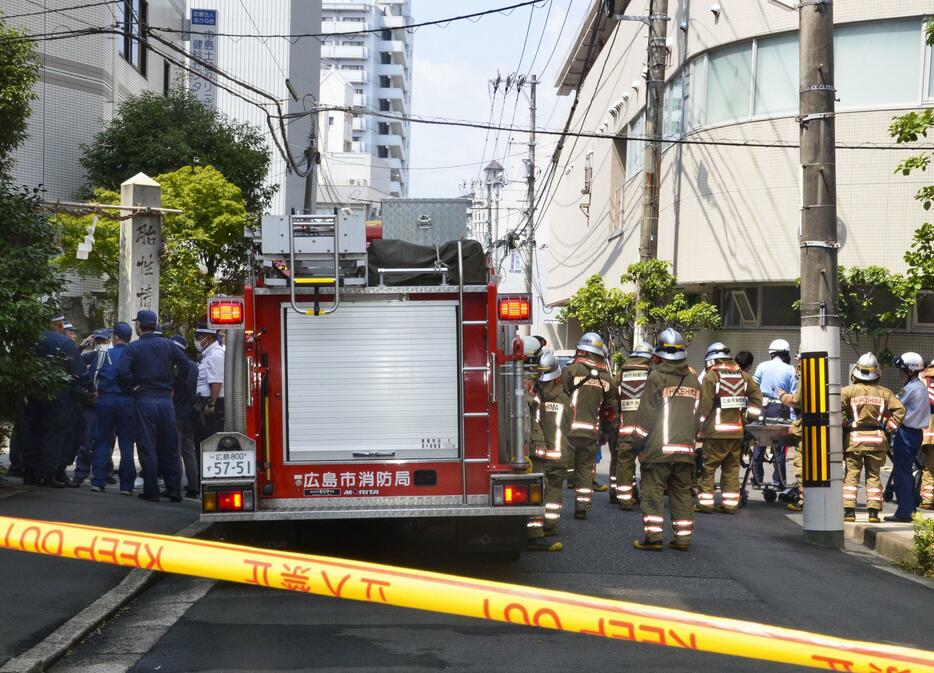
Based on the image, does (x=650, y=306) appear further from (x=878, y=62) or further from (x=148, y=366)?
(x=148, y=366)

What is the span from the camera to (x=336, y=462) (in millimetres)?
8695

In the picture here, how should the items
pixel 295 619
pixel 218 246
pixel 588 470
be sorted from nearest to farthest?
pixel 295 619
pixel 588 470
pixel 218 246

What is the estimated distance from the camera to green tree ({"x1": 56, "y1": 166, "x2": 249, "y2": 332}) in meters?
25.3

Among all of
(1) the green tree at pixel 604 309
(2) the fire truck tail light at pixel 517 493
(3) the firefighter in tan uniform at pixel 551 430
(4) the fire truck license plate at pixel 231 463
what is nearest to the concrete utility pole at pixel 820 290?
(3) the firefighter in tan uniform at pixel 551 430

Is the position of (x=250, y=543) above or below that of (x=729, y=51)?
below

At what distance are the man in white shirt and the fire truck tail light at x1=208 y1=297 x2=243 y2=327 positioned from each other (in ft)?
15.5

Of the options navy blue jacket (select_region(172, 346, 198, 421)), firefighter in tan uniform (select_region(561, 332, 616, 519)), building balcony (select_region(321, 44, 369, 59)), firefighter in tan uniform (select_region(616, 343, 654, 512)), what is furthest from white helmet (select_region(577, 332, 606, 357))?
building balcony (select_region(321, 44, 369, 59))

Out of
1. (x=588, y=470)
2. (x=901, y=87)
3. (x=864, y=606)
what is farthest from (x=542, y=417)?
(x=901, y=87)

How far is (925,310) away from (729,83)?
5.75 m

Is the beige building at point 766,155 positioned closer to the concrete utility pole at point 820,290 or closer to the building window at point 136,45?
the concrete utility pole at point 820,290

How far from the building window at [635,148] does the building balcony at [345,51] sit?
285 feet

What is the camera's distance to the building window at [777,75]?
21516mm

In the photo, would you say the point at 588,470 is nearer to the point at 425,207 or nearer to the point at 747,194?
the point at 425,207

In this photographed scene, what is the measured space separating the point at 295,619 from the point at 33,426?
263 inches
